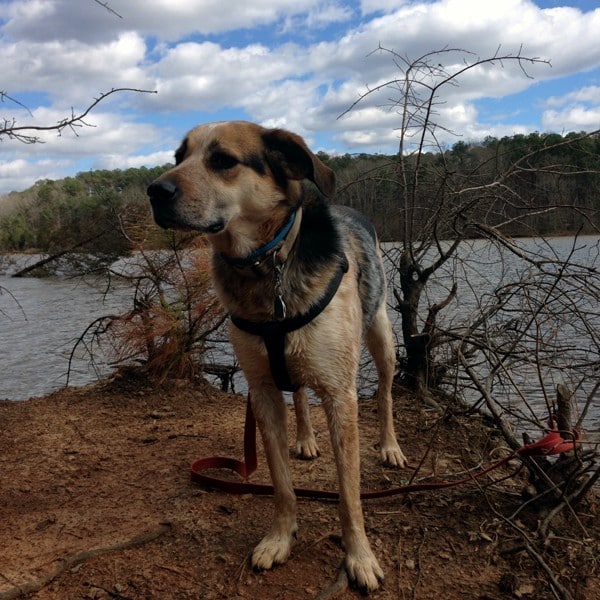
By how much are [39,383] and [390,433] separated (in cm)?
595

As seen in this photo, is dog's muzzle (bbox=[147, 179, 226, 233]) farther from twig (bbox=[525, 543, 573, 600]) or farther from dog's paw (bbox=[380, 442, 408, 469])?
dog's paw (bbox=[380, 442, 408, 469])

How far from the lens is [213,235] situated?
3156mm

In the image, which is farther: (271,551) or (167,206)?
(271,551)

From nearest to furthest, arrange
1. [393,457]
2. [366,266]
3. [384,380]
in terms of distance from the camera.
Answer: [366,266] < [393,457] < [384,380]

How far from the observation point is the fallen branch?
282 centimetres

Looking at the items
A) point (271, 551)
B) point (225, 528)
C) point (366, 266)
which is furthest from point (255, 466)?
point (366, 266)

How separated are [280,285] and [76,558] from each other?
5.95 feet

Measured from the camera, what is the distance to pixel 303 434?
4723 mm

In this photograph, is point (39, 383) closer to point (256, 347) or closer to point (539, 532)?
point (256, 347)

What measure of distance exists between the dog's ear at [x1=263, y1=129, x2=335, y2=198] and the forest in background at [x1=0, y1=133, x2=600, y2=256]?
→ 7.42 ft

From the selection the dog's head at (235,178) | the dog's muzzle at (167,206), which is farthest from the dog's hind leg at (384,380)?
the dog's muzzle at (167,206)

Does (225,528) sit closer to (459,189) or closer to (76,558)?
(76,558)

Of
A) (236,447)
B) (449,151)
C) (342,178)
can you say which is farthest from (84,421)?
(449,151)

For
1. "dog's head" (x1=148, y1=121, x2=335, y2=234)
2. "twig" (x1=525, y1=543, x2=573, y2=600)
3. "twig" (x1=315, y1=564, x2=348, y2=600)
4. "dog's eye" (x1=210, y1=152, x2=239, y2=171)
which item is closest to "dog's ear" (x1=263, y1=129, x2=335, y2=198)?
"dog's head" (x1=148, y1=121, x2=335, y2=234)
